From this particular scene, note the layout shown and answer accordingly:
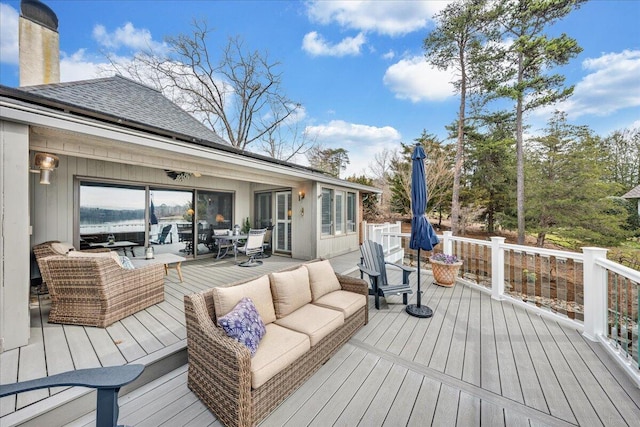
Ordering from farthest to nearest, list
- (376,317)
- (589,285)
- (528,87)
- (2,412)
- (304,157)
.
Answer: (304,157) < (528,87) < (376,317) < (589,285) < (2,412)

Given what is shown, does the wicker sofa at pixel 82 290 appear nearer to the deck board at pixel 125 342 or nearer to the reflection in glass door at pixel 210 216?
the deck board at pixel 125 342

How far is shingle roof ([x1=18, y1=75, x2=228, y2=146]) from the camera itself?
4.36 meters

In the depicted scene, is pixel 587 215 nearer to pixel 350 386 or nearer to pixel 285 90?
pixel 350 386

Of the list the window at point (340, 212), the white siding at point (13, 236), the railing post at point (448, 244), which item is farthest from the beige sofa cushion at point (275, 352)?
the window at point (340, 212)

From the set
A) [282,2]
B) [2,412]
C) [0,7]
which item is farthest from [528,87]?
[0,7]

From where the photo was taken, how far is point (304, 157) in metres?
17.7

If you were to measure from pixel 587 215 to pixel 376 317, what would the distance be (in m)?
13.9

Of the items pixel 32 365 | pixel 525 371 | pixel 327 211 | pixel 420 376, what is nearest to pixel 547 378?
pixel 525 371

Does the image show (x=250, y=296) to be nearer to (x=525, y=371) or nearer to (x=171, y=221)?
(x=525, y=371)

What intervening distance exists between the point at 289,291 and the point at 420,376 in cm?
148

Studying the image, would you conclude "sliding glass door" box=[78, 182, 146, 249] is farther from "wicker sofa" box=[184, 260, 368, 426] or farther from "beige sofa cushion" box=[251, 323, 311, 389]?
"beige sofa cushion" box=[251, 323, 311, 389]

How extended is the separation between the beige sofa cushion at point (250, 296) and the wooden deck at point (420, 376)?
2.32 feet

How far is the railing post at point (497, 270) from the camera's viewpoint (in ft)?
13.2

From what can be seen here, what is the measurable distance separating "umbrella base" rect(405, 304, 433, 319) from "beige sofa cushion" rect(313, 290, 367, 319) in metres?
0.87
